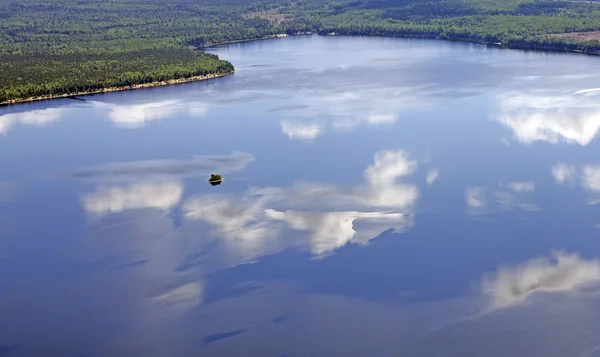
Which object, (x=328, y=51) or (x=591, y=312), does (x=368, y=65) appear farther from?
(x=591, y=312)

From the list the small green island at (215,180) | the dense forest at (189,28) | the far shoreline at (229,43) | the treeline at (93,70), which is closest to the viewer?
the small green island at (215,180)

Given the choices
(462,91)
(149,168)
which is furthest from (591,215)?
(462,91)

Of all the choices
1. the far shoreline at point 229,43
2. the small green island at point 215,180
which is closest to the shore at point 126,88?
the far shoreline at point 229,43

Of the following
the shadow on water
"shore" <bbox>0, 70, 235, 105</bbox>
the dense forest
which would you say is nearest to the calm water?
the shadow on water

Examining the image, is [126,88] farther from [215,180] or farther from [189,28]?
[189,28]

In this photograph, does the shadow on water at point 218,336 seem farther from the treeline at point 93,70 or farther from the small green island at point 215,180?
the treeline at point 93,70
